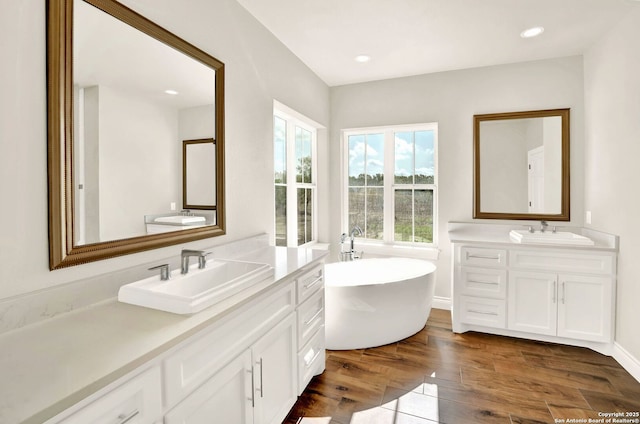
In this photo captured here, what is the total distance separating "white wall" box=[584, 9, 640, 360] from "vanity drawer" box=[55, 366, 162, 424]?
3002mm

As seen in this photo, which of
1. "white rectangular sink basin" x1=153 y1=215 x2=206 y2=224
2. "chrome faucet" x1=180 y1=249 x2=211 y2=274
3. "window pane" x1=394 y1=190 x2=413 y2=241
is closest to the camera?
"chrome faucet" x1=180 y1=249 x2=211 y2=274

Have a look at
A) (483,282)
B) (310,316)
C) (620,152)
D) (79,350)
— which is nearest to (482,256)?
(483,282)

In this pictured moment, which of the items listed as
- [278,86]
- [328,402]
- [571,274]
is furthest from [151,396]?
[571,274]

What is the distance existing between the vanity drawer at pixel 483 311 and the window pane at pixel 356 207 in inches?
58.8

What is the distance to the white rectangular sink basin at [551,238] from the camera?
279 cm

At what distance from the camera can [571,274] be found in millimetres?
2746

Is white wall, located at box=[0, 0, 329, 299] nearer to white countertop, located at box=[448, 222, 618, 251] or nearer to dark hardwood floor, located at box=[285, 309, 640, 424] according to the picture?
dark hardwood floor, located at box=[285, 309, 640, 424]

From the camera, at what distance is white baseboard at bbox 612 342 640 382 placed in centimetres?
233

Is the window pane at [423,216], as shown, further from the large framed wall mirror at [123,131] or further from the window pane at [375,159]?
the large framed wall mirror at [123,131]

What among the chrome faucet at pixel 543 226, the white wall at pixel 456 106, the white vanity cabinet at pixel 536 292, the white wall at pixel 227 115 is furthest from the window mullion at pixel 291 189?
the chrome faucet at pixel 543 226

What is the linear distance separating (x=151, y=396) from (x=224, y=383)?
1.15ft

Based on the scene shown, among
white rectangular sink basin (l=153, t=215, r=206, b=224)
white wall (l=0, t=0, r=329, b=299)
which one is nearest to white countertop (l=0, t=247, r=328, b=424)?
white wall (l=0, t=0, r=329, b=299)

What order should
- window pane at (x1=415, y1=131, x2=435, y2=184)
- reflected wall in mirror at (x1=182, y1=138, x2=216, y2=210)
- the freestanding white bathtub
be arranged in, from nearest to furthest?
reflected wall in mirror at (x1=182, y1=138, x2=216, y2=210), the freestanding white bathtub, window pane at (x1=415, y1=131, x2=435, y2=184)

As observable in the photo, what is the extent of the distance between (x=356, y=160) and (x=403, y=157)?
1.85 feet
